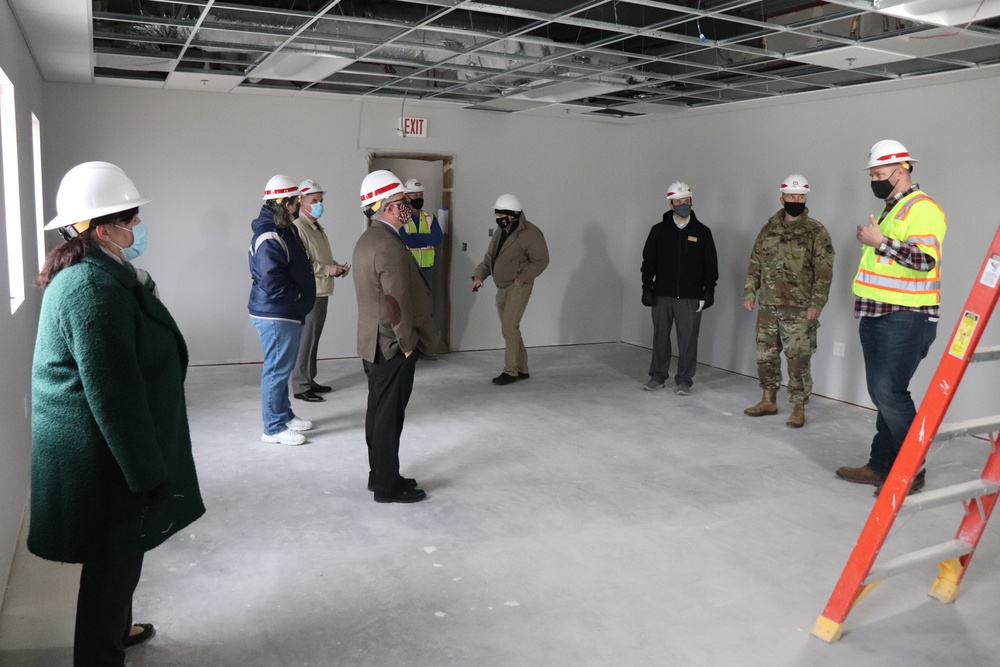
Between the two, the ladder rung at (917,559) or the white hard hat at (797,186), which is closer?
the ladder rung at (917,559)

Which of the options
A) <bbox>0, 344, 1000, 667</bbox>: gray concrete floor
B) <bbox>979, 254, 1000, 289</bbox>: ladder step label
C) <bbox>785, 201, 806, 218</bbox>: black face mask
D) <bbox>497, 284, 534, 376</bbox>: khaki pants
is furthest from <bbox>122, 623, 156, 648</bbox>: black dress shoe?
<bbox>785, 201, 806, 218</bbox>: black face mask

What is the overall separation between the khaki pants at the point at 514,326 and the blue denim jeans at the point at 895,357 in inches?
121

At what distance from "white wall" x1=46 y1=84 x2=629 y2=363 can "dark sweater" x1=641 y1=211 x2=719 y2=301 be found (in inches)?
79.0

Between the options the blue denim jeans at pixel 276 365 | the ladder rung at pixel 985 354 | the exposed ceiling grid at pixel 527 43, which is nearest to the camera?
the ladder rung at pixel 985 354

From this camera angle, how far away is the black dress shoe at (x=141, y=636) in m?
2.56

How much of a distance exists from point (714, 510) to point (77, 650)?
2.85 metres

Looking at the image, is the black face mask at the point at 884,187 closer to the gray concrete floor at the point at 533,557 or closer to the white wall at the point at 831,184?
the gray concrete floor at the point at 533,557

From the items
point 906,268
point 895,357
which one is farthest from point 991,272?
Answer: point 895,357

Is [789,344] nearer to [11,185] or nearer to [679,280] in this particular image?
[679,280]

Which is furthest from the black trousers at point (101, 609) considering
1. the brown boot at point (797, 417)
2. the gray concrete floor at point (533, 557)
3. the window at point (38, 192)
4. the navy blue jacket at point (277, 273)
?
the brown boot at point (797, 417)

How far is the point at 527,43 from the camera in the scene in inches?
198

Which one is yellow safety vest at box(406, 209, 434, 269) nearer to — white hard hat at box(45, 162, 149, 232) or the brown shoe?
the brown shoe

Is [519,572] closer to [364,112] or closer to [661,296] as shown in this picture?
[661,296]

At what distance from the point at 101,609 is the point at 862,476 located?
3768 mm
